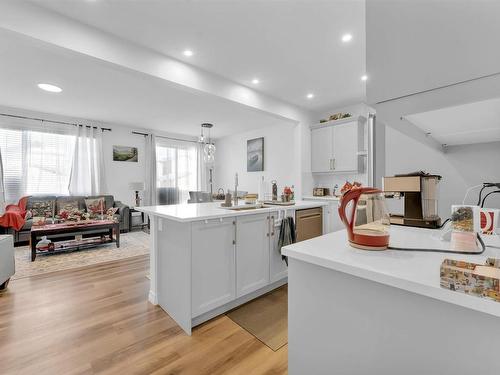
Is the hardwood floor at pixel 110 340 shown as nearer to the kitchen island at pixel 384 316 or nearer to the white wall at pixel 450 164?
the kitchen island at pixel 384 316

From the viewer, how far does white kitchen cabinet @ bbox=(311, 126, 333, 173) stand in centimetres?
449

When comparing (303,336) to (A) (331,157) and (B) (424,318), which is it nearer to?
(B) (424,318)

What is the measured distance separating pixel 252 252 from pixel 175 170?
5.23 metres

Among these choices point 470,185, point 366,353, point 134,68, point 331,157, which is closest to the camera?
point 366,353

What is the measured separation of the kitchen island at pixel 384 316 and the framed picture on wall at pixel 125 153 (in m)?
6.11

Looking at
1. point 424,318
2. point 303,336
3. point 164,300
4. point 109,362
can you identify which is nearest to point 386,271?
point 424,318

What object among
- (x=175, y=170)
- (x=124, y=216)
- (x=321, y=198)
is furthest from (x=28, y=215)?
(x=321, y=198)

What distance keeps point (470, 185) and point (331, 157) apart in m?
3.08

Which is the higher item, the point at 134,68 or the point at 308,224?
the point at 134,68

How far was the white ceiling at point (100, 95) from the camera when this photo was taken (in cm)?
267

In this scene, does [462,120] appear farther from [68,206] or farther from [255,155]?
[68,206]

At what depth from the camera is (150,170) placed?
6.27 metres

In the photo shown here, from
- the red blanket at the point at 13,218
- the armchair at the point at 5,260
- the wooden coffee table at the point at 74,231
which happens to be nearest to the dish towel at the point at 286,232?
the armchair at the point at 5,260

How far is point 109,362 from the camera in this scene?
59.9 inches
